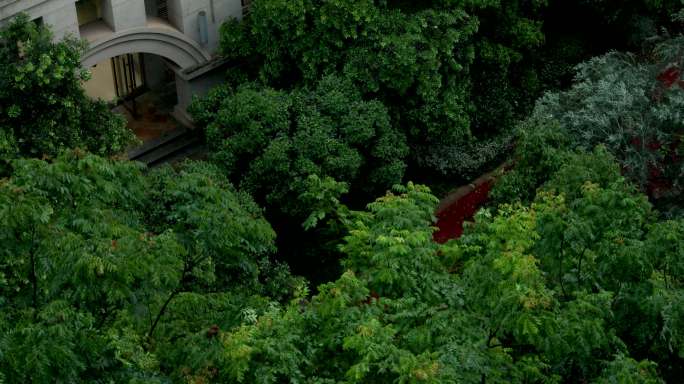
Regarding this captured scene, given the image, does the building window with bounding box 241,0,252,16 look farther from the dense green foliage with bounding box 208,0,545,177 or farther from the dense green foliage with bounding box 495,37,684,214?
the dense green foliage with bounding box 495,37,684,214

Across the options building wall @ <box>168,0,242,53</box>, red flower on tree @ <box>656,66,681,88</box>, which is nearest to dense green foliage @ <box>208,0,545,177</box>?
building wall @ <box>168,0,242,53</box>

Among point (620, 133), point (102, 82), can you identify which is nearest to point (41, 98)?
point (102, 82)

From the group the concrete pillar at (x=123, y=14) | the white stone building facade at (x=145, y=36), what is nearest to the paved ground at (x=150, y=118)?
the white stone building facade at (x=145, y=36)

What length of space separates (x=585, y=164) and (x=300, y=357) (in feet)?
39.3

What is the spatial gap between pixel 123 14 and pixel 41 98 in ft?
18.3

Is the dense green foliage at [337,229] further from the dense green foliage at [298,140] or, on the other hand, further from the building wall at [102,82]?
the building wall at [102,82]

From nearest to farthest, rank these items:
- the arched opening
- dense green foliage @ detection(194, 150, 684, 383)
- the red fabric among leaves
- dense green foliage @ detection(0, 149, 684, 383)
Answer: dense green foliage @ detection(0, 149, 684, 383), dense green foliage @ detection(194, 150, 684, 383), the arched opening, the red fabric among leaves

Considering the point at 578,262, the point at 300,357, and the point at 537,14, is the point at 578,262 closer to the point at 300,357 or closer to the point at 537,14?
the point at 300,357

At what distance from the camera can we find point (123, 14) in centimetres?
3089

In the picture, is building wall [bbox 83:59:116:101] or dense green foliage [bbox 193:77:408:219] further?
building wall [bbox 83:59:116:101]

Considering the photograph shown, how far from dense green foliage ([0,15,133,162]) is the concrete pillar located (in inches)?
140

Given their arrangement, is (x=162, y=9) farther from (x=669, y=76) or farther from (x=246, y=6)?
(x=669, y=76)

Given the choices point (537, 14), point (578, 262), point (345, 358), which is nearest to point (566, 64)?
point (537, 14)

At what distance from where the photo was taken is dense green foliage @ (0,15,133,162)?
25.8 metres
